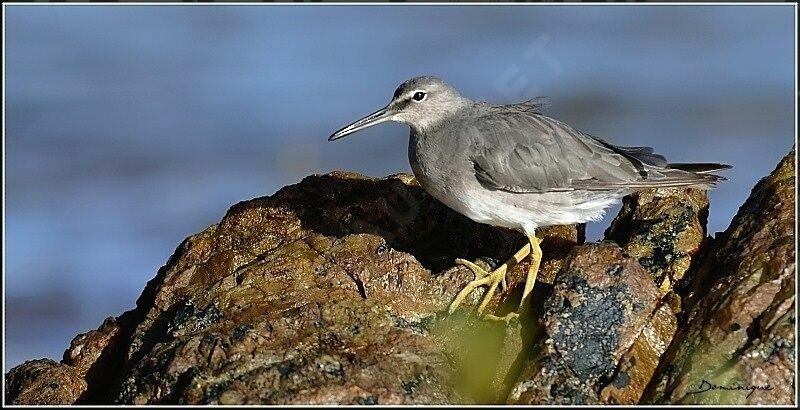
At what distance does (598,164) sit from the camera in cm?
793

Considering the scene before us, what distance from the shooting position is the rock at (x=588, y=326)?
5.62 metres

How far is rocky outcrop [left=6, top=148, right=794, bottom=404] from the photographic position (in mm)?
5574

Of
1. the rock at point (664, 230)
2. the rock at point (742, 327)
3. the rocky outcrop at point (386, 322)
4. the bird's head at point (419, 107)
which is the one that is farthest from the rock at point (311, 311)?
the rock at point (742, 327)

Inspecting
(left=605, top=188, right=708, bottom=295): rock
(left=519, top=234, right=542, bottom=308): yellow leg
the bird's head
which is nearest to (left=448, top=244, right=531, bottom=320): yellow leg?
(left=519, top=234, right=542, bottom=308): yellow leg

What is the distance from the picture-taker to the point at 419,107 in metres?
8.39

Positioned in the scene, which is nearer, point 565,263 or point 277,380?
point 277,380

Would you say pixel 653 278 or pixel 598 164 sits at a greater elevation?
pixel 598 164

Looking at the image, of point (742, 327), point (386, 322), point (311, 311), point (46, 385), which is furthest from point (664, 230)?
point (46, 385)

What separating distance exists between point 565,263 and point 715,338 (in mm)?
1037

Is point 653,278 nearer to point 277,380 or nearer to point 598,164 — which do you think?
point 598,164

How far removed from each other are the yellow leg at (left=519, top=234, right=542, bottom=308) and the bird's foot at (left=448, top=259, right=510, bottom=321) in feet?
0.66

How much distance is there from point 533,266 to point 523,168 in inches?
40.2

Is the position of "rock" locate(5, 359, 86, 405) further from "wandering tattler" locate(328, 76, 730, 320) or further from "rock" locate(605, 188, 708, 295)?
"rock" locate(605, 188, 708, 295)

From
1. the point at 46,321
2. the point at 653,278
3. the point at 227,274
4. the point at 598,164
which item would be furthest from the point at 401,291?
the point at 46,321
